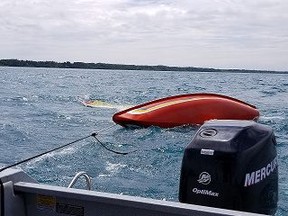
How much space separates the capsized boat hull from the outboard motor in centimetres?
638

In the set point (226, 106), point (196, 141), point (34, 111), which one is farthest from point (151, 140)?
point (34, 111)

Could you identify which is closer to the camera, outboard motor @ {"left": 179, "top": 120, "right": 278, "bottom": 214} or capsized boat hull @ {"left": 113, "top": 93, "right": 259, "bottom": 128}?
outboard motor @ {"left": 179, "top": 120, "right": 278, "bottom": 214}

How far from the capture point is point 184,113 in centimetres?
970

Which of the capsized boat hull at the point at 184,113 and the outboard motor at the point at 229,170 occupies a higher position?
the outboard motor at the point at 229,170

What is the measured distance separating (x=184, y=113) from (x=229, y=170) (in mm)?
6782

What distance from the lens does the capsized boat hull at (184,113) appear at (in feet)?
31.6

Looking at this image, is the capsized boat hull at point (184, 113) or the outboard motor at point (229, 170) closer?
the outboard motor at point (229, 170)

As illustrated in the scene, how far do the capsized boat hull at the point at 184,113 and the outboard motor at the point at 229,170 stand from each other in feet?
20.9

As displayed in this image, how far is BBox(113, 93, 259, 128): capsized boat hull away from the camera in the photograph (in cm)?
962

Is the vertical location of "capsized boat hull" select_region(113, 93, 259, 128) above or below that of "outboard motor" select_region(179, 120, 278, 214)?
below

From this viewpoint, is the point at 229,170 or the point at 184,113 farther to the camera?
the point at 184,113

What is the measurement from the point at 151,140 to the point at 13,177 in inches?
236

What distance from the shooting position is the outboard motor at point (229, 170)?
2.93 meters

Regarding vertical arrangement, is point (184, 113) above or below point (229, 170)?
below
